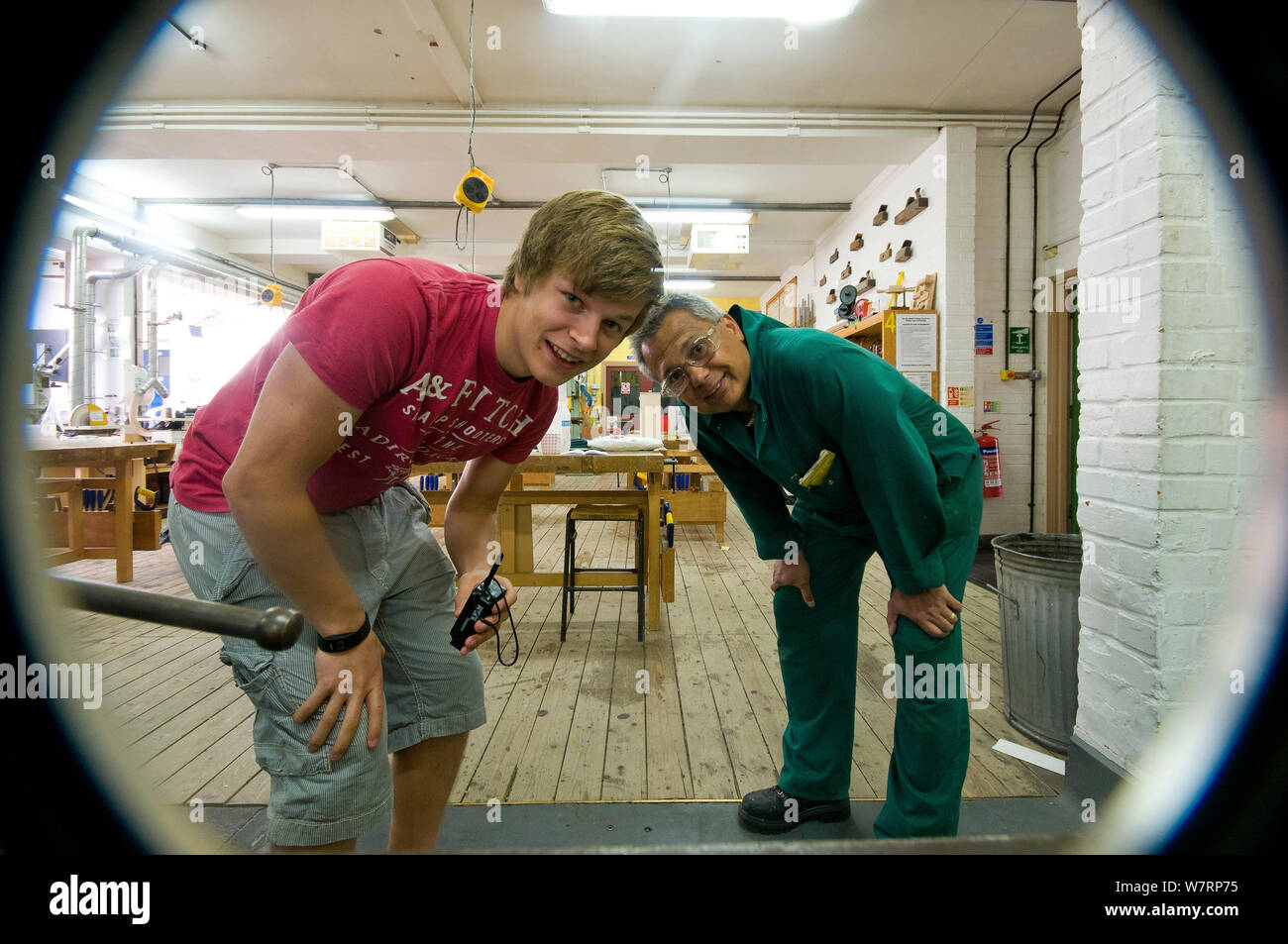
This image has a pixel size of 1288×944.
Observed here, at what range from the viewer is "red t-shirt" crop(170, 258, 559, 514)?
73 centimetres

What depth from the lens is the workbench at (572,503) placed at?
108 inches

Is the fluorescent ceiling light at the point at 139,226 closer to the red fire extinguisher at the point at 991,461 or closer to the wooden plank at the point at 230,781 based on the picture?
the wooden plank at the point at 230,781

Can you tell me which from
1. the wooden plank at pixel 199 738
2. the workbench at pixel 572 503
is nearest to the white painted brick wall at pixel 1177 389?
the workbench at pixel 572 503

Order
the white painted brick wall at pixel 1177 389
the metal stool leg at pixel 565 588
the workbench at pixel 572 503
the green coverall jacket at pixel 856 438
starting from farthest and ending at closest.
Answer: the metal stool leg at pixel 565 588 < the workbench at pixel 572 503 < the white painted brick wall at pixel 1177 389 < the green coverall jacket at pixel 856 438

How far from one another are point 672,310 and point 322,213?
693 cm

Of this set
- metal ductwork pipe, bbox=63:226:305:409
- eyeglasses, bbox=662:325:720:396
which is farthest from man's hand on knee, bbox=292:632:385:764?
metal ductwork pipe, bbox=63:226:305:409

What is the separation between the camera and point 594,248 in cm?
86

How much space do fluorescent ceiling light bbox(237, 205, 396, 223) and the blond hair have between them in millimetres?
6733

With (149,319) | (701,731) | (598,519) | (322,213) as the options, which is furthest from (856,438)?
(149,319)

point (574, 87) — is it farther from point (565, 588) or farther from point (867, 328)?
point (565, 588)

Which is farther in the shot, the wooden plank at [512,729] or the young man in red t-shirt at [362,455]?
the wooden plank at [512,729]

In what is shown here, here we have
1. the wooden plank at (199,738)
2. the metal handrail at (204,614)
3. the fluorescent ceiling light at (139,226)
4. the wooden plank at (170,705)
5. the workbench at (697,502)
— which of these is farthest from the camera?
the fluorescent ceiling light at (139,226)

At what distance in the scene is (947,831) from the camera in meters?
1.27

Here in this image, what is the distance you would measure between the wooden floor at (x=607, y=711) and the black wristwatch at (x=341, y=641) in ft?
1.65
